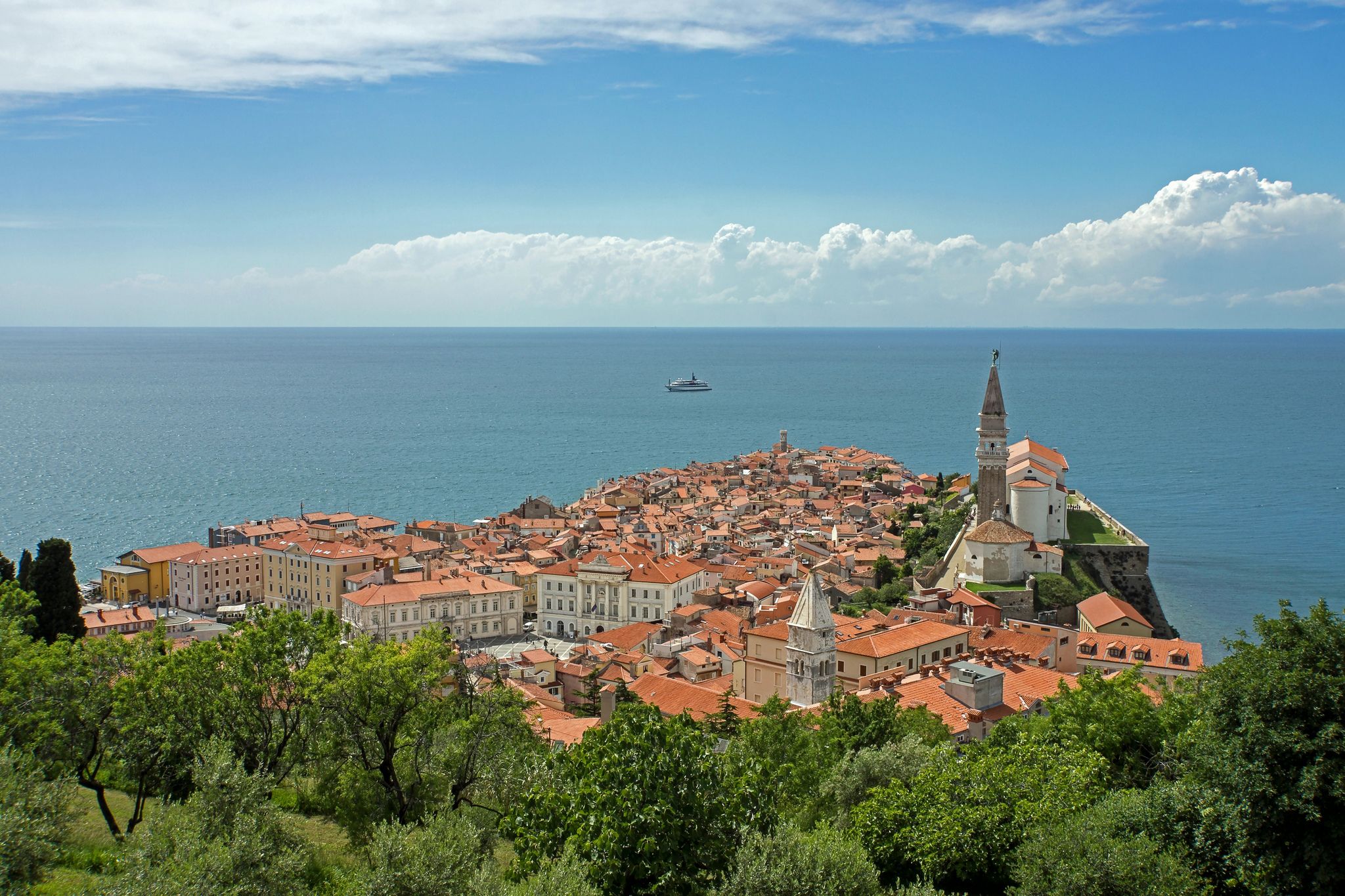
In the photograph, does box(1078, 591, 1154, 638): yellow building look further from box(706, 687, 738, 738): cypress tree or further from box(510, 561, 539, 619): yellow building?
box(510, 561, 539, 619): yellow building

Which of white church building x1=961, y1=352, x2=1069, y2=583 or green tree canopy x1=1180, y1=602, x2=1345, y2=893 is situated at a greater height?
green tree canopy x1=1180, y1=602, x2=1345, y2=893

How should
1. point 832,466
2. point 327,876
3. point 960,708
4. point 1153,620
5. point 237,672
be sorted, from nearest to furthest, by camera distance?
point 327,876 < point 237,672 < point 960,708 < point 1153,620 < point 832,466

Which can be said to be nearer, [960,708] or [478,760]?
[478,760]

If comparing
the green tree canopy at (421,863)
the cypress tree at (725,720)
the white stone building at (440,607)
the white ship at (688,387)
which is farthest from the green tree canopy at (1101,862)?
the white ship at (688,387)

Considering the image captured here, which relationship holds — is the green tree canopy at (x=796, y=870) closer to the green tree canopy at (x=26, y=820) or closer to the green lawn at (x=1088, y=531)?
A: the green tree canopy at (x=26, y=820)

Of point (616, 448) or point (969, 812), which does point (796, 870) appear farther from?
point (616, 448)

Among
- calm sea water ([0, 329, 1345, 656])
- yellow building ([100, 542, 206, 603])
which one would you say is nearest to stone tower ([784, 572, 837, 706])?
calm sea water ([0, 329, 1345, 656])

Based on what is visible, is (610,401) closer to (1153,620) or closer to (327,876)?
(1153,620)

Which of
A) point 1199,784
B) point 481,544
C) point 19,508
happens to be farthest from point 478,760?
point 19,508
